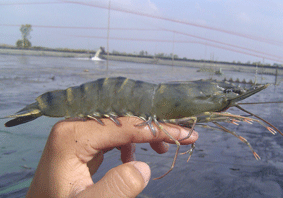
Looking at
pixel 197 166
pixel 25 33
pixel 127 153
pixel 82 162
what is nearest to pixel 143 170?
pixel 82 162

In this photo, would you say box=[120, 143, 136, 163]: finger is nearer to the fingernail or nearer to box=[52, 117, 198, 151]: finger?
box=[52, 117, 198, 151]: finger

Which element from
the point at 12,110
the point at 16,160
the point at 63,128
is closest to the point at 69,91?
the point at 63,128

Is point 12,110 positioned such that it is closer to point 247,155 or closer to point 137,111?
point 137,111

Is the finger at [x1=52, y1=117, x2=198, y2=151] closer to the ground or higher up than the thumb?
higher up

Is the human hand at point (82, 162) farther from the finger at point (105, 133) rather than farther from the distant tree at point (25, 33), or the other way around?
the distant tree at point (25, 33)

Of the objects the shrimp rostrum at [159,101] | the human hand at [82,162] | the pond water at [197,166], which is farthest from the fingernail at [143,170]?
the pond water at [197,166]

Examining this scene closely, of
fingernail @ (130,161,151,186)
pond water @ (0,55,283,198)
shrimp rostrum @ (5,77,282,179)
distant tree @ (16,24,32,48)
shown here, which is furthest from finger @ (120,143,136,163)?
distant tree @ (16,24,32,48)
